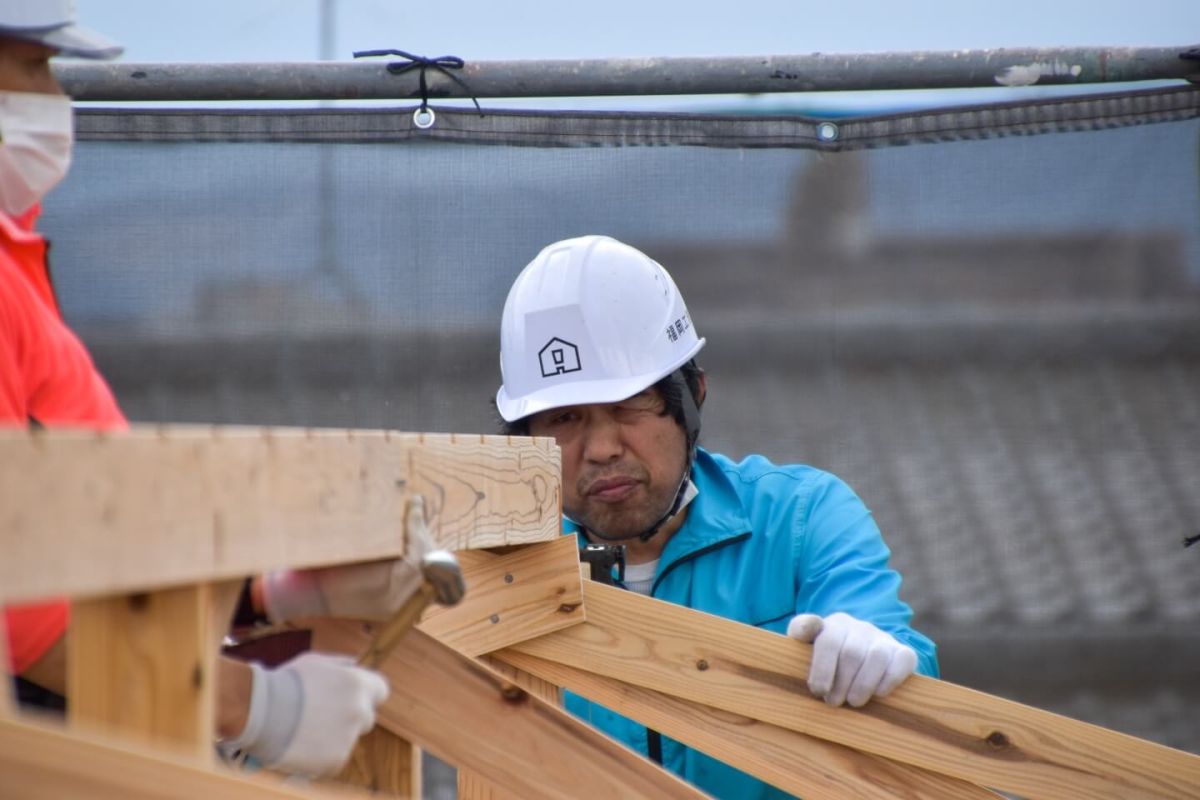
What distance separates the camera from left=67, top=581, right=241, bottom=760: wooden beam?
1146 millimetres

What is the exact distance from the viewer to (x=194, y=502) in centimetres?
111

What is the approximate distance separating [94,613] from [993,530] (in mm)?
2700

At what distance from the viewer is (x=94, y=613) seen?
3.76ft

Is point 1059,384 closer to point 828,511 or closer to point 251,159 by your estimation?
point 828,511

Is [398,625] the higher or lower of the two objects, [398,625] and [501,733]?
the higher

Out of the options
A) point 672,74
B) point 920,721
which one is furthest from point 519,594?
point 672,74

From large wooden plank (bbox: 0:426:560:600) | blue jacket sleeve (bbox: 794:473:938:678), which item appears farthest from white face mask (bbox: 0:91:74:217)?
blue jacket sleeve (bbox: 794:473:938:678)

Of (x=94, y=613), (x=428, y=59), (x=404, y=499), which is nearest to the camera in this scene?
(x=94, y=613)

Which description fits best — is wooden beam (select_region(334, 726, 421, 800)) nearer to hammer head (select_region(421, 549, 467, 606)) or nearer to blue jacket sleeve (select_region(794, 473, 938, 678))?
hammer head (select_region(421, 549, 467, 606))

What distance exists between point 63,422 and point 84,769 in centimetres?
90

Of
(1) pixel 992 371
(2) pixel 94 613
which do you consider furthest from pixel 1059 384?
(2) pixel 94 613

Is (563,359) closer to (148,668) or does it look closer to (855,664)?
Answer: (855,664)

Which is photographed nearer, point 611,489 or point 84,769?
point 84,769

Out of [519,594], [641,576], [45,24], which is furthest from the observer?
[641,576]
